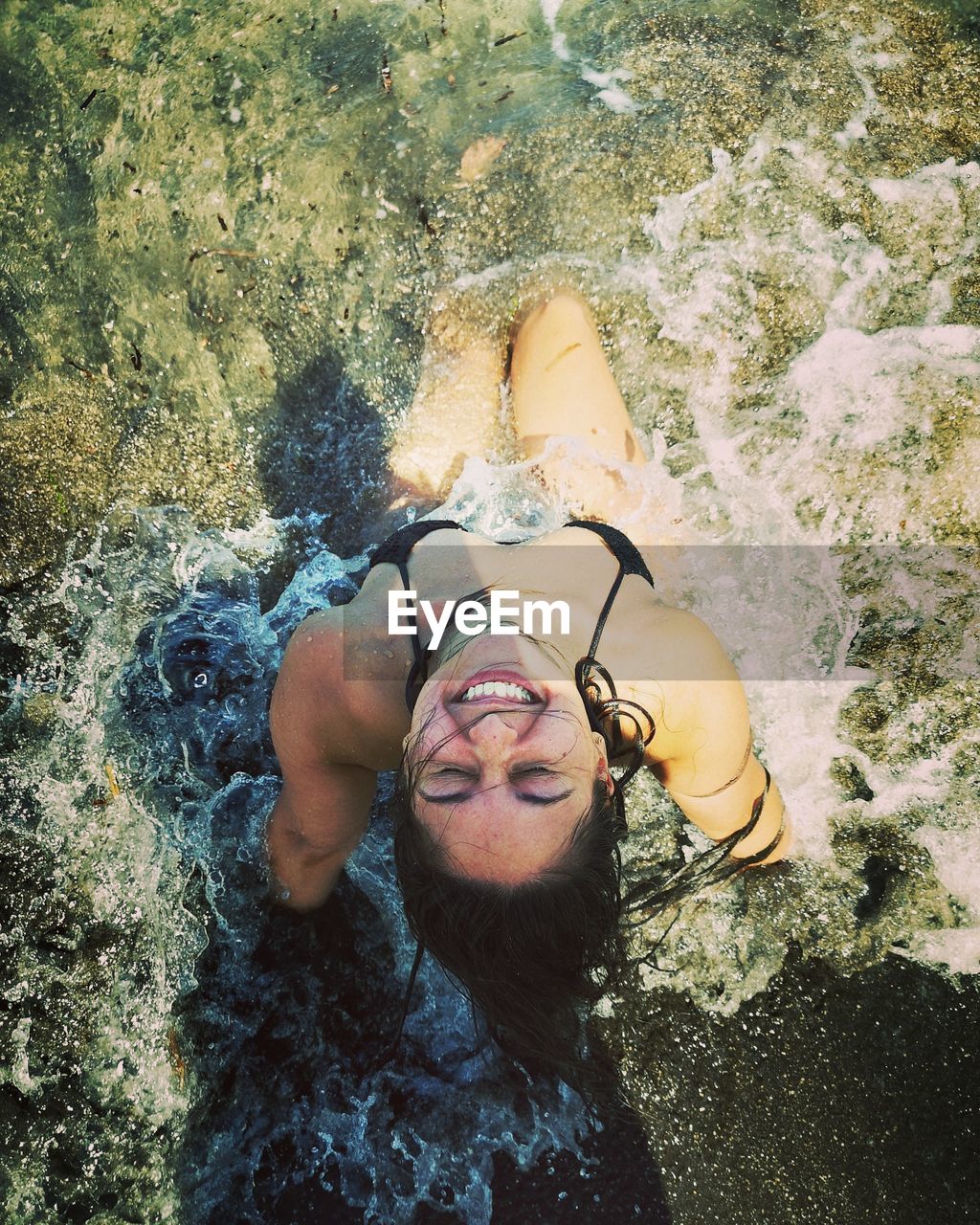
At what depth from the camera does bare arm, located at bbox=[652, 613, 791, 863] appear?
2.24 meters

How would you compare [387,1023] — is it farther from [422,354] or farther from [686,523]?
[422,354]

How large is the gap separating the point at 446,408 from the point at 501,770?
76.1 inches

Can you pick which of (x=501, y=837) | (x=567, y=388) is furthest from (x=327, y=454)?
(x=501, y=837)

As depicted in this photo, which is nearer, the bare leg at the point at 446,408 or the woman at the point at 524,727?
the woman at the point at 524,727

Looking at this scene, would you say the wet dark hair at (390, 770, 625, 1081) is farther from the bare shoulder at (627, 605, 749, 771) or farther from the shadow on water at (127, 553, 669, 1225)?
the shadow on water at (127, 553, 669, 1225)

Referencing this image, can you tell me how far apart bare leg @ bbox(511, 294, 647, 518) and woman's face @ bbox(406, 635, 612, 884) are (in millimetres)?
1275

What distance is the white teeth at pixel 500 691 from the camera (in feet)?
5.64

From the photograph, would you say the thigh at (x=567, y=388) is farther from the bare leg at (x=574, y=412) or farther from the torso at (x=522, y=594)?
the torso at (x=522, y=594)

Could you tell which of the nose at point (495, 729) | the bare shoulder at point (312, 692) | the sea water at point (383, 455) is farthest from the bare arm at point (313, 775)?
Result: the nose at point (495, 729)

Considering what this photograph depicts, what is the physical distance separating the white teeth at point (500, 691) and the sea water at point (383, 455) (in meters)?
1.38

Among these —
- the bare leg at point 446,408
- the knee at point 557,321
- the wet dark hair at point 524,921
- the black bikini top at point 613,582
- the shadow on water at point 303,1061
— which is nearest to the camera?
the wet dark hair at point 524,921

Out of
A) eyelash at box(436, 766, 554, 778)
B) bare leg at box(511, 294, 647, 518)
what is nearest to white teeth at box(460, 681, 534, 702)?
eyelash at box(436, 766, 554, 778)

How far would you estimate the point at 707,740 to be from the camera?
90.0 inches

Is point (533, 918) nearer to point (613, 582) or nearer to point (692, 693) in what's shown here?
point (692, 693)
